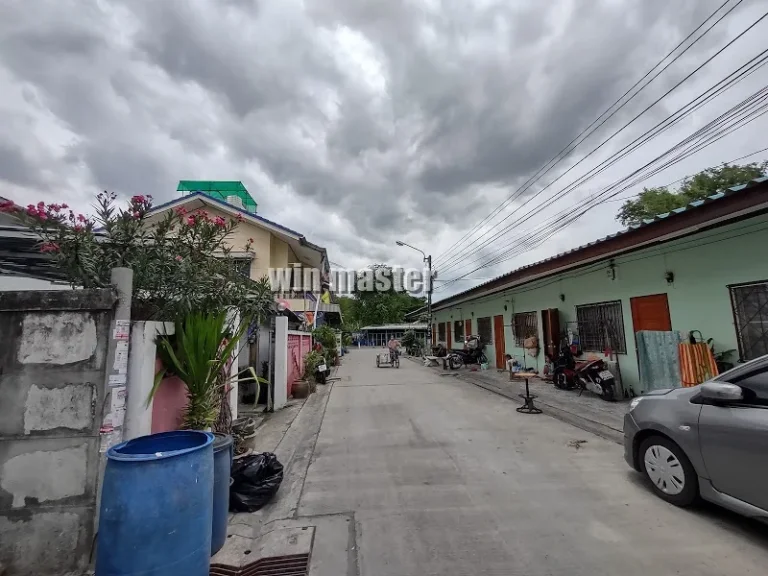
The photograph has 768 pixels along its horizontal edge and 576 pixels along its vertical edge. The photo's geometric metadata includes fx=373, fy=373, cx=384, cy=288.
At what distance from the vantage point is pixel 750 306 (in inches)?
224

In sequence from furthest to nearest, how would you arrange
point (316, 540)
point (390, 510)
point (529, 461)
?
point (529, 461), point (390, 510), point (316, 540)

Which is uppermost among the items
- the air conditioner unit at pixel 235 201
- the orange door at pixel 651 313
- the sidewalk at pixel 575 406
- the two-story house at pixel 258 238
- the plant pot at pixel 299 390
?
the air conditioner unit at pixel 235 201

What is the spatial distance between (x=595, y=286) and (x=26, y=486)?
10.3 meters

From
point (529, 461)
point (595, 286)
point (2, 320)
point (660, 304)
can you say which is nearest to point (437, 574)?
point (529, 461)

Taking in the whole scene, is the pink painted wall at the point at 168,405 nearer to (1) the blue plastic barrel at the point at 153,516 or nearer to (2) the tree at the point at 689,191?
(1) the blue plastic barrel at the point at 153,516

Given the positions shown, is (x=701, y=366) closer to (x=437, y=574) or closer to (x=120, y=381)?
(x=437, y=574)

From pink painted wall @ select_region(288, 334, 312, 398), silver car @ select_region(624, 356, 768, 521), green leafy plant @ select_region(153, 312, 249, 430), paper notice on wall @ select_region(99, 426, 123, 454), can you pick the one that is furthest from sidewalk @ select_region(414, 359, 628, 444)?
paper notice on wall @ select_region(99, 426, 123, 454)

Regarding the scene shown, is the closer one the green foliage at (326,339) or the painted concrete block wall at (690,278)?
the painted concrete block wall at (690,278)

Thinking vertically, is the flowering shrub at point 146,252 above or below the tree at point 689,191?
below

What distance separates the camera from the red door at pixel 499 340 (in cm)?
1493

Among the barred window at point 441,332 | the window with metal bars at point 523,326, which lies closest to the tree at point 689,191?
the window with metal bars at point 523,326

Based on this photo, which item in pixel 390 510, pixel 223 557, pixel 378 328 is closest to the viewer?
pixel 223 557

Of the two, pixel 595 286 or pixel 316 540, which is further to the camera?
pixel 595 286

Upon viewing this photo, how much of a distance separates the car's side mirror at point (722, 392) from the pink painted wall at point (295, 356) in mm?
8188
